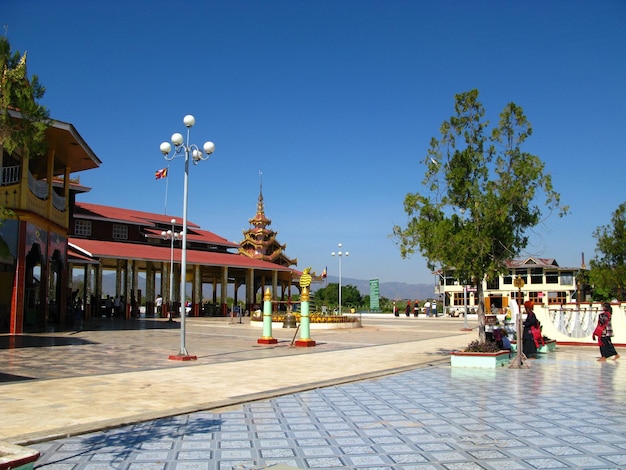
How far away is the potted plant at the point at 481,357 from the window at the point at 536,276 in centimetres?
5909

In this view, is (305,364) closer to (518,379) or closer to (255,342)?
(518,379)

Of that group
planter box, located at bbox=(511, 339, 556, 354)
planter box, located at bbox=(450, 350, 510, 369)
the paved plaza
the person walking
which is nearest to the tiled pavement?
the paved plaza

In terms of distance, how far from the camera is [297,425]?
6590mm

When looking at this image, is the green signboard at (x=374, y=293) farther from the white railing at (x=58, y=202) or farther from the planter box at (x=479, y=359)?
the planter box at (x=479, y=359)

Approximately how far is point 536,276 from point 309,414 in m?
66.5

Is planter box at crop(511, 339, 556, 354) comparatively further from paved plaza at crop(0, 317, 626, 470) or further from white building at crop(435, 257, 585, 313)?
white building at crop(435, 257, 585, 313)

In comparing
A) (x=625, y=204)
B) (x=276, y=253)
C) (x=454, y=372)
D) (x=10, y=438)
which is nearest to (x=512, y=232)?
(x=454, y=372)

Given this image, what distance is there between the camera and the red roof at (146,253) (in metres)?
33.5

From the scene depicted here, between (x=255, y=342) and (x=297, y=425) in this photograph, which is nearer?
(x=297, y=425)

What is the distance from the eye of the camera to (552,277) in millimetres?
67250

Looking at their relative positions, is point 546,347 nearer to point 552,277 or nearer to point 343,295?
point 552,277

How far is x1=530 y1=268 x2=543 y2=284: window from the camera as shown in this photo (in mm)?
67750

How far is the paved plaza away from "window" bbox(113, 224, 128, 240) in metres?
27.2

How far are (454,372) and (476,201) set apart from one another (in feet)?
12.5
